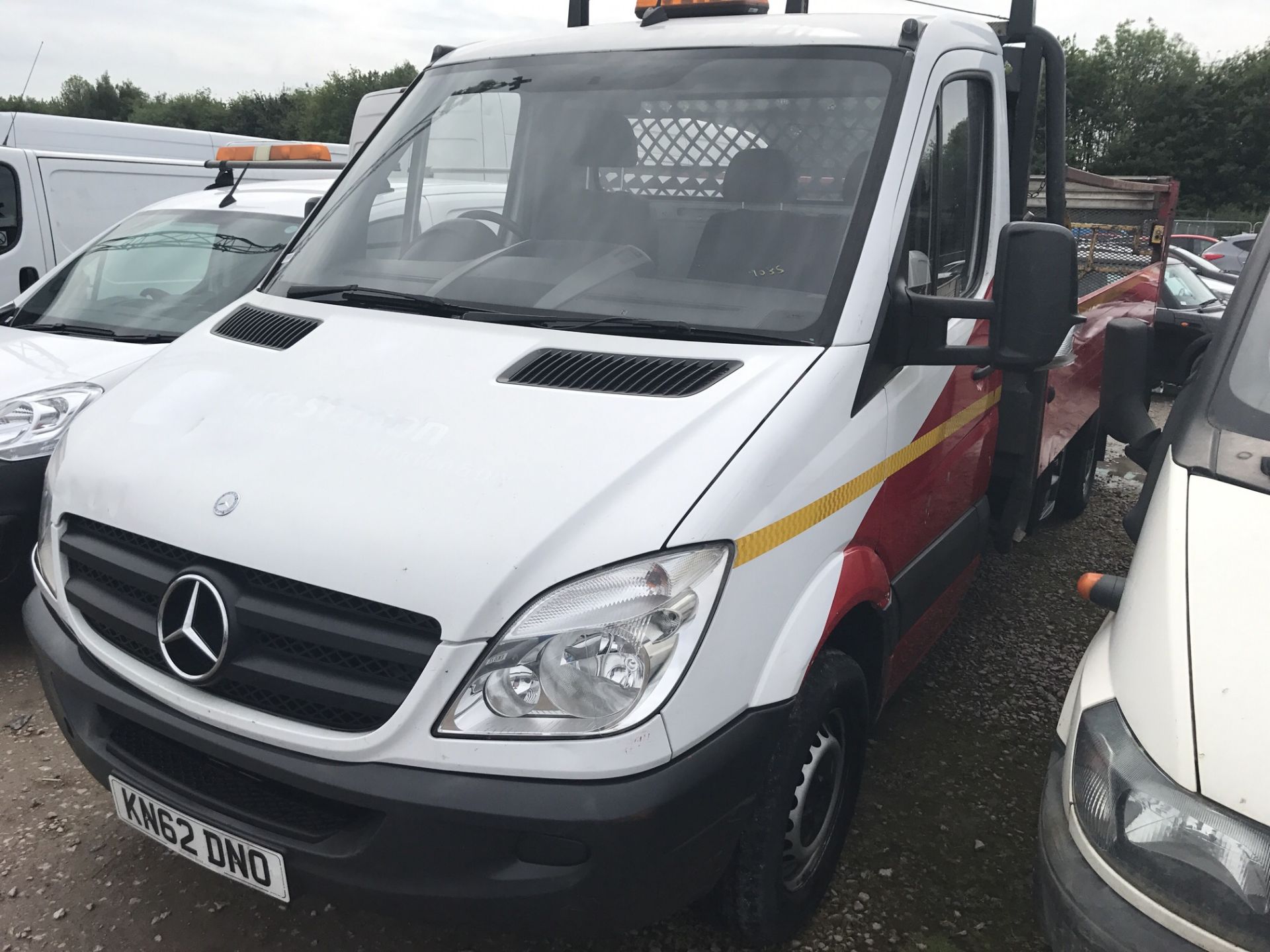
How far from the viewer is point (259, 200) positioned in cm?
548

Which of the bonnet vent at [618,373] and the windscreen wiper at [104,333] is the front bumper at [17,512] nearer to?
the windscreen wiper at [104,333]

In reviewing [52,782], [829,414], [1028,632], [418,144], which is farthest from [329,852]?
[1028,632]

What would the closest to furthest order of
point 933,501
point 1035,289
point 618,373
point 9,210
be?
point 618,373, point 1035,289, point 933,501, point 9,210

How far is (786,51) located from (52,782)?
9.99 feet

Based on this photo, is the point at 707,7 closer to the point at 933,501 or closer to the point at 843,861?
the point at 933,501

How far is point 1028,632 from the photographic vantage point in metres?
4.42

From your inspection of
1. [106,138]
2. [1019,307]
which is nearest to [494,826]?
[1019,307]

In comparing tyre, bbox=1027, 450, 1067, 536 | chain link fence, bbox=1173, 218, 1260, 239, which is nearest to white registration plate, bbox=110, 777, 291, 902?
tyre, bbox=1027, 450, 1067, 536

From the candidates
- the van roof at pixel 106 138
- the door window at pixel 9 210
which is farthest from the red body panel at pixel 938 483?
the van roof at pixel 106 138

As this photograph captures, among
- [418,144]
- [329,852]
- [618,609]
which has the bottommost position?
[329,852]

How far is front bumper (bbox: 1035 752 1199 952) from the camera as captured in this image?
1545 millimetres

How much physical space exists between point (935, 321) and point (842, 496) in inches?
20.2

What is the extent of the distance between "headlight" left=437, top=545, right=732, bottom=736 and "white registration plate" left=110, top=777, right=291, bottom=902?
1.68 feet

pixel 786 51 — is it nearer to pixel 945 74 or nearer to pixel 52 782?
pixel 945 74
